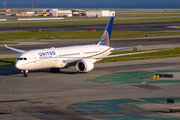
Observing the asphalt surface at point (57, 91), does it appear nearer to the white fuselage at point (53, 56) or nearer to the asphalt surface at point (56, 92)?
the asphalt surface at point (56, 92)

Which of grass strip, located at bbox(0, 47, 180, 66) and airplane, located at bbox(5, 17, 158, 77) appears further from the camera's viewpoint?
grass strip, located at bbox(0, 47, 180, 66)

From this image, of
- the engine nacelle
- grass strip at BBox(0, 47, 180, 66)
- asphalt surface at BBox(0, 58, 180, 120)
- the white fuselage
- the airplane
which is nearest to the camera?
asphalt surface at BBox(0, 58, 180, 120)

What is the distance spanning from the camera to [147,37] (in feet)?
406

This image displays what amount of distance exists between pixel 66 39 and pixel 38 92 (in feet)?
245

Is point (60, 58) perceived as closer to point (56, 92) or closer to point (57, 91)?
point (57, 91)

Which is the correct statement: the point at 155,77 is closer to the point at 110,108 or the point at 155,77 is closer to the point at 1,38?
the point at 110,108

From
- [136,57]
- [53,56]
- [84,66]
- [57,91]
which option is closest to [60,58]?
[53,56]

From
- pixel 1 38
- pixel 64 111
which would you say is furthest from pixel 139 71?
pixel 1 38

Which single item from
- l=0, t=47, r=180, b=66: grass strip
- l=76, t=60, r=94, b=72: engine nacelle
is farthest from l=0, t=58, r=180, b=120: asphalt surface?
l=0, t=47, r=180, b=66: grass strip

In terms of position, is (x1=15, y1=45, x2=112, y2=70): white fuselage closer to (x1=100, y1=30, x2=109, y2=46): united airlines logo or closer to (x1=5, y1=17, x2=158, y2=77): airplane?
(x1=5, y1=17, x2=158, y2=77): airplane

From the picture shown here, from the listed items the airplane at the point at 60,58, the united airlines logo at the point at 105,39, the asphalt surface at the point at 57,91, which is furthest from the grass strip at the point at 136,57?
the airplane at the point at 60,58

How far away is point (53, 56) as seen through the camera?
182 feet

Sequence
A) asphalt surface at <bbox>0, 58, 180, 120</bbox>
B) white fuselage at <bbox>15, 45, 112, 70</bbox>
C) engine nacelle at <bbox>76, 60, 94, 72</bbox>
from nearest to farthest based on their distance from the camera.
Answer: asphalt surface at <bbox>0, 58, 180, 120</bbox> → white fuselage at <bbox>15, 45, 112, 70</bbox> → engine nacelle at <bbox>76, 60, 94, 72</bbox>

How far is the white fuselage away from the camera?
52.6 meters
